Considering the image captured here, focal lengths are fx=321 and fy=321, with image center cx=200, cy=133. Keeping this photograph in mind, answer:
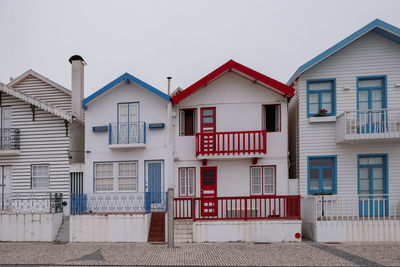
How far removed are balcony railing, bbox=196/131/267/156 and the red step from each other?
3.35 meters

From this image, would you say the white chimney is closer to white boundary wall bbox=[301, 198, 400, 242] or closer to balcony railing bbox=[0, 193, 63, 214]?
balcony railing bbox=[0, 193, 63, 214]

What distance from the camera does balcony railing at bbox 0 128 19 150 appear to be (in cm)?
1606

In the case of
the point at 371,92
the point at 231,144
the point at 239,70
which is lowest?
A: the point at 231,144

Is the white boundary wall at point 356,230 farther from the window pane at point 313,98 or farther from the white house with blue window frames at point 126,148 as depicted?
the white house with blue window frames at point 126,148

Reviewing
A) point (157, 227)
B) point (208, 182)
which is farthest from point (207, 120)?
point (157, 227)

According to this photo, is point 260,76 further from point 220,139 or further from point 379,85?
point 379,85

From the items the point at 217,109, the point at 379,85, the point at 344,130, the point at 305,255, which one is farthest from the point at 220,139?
the point at 379,85

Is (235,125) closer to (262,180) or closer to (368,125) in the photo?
(262,180)

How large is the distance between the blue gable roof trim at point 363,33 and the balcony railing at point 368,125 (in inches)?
109

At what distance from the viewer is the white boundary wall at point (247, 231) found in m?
13.2

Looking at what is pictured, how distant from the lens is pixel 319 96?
15133 millimetres

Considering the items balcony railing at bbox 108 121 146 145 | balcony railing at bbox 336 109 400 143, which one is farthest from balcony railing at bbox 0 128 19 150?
balcony railing at bbox 336 109 400 143

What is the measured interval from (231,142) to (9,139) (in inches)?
437

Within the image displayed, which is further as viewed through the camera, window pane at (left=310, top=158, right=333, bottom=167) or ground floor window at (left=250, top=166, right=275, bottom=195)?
ground floor window at (left=250, top=166, right=275, bottom=195)
